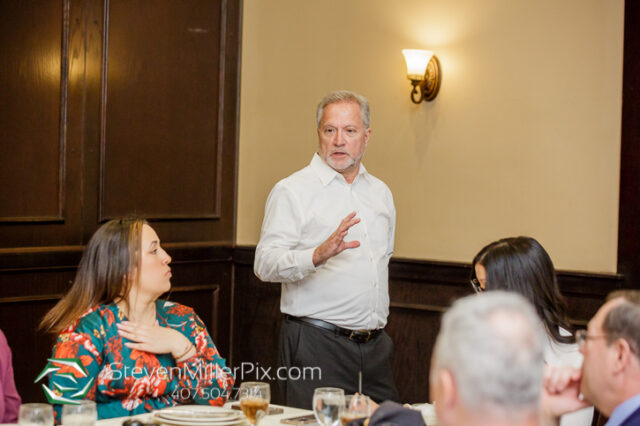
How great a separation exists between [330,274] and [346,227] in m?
0.38

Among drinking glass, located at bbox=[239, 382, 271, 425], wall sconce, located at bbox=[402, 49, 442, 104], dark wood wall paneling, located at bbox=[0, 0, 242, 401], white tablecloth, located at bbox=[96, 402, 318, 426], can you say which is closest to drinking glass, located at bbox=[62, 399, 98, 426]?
white tablecloth, located at bbox=[96, 402, 318, 426]

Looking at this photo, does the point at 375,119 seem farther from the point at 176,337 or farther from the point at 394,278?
the point at 176,337

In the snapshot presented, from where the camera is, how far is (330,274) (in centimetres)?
349

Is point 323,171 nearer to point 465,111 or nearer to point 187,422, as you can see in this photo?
point 465,111

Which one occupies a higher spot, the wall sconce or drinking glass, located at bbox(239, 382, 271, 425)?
the wall sconce

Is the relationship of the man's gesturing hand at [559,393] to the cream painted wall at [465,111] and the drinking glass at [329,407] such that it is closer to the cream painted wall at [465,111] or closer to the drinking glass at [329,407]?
the drinking glass at [329,407]

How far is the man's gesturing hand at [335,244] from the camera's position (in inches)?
125

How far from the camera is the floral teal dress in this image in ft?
8.26

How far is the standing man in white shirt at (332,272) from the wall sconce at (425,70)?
0.85 metres

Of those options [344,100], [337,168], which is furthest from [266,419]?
[344,100]

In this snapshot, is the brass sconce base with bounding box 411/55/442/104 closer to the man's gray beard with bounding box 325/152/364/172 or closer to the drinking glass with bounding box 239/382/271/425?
the man's gray beard with bounding box 325/152/364/172

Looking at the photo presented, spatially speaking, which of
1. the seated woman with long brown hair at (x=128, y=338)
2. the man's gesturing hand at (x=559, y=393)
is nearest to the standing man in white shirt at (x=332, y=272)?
the seated woman with long brown hair at (x=128, y=338)

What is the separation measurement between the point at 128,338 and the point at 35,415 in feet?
2.01

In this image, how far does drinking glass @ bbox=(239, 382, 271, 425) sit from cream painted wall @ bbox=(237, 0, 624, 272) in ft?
7.33
